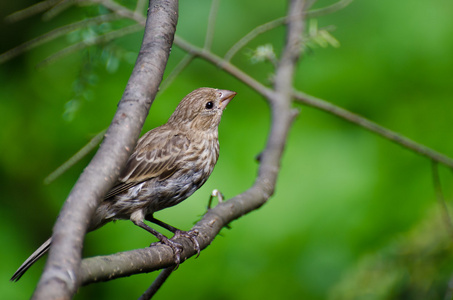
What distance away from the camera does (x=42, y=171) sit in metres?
4.62

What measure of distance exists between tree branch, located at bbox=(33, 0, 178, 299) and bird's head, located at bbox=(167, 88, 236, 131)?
1.28 m

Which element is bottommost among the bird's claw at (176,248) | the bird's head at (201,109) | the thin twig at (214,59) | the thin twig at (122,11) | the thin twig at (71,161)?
the bird's claw at (176,248)

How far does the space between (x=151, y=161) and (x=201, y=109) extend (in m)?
0.41

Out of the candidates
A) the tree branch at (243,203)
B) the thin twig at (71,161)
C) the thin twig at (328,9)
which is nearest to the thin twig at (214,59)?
the tree branch at (243,203)

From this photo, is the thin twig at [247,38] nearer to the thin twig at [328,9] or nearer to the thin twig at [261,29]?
the thin twig at [261,29]

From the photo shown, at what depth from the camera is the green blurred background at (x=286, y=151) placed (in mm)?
4141

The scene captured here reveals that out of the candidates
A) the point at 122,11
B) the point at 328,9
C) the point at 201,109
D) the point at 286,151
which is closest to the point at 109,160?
the point at 201,109

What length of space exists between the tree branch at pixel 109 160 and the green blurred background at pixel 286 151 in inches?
85.9

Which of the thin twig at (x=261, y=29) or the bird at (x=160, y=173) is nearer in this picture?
the bird at (x=160, y=173)

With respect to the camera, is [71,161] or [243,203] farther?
[243,203]

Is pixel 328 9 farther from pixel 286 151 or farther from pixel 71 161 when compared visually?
pixel 71 161

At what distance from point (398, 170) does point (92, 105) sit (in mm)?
2265

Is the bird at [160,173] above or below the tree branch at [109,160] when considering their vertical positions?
above

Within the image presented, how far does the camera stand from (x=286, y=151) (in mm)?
4535
